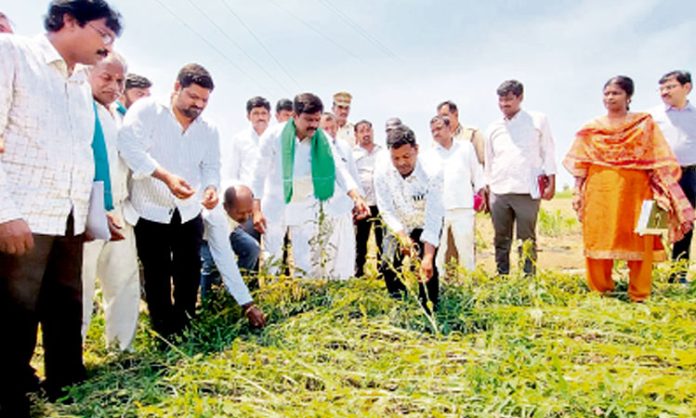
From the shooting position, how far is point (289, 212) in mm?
3816

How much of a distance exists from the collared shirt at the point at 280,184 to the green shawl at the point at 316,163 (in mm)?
53

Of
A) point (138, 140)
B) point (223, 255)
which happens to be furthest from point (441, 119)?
point (138, 140)

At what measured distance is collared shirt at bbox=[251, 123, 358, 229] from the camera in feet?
12.5

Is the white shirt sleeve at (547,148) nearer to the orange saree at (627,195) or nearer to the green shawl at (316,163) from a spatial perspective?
the orange saree at (627,195)

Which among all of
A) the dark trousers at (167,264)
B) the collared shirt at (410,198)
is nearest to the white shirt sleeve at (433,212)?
the collared shirt at (410,198)

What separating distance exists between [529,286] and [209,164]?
2.20 m

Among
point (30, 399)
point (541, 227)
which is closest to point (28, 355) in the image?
point (30, 399)

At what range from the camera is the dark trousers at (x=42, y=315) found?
6.21ft

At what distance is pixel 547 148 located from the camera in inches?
174

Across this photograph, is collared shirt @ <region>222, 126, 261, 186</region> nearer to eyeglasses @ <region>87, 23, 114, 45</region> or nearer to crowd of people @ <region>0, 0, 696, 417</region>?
crowd of people @ <region>0, 0, 696, 417</region>

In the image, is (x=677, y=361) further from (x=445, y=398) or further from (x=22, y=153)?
(x=22, y=153)

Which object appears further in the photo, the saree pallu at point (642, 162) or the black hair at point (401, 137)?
the saree pallu at point (642, 162)

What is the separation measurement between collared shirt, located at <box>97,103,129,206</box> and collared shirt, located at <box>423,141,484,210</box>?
8.40ft

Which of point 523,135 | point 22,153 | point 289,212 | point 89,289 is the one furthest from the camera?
point 523,135
